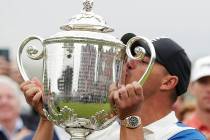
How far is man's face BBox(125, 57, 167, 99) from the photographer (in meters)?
4.22

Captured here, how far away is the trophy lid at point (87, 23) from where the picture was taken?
3688 millimetres

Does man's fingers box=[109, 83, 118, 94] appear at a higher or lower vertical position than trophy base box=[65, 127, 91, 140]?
higher

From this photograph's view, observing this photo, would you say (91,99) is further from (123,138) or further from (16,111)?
(16,111)

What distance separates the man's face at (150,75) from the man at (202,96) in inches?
63.2

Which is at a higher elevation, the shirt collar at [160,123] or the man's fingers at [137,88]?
the man's fingers at [137,88]

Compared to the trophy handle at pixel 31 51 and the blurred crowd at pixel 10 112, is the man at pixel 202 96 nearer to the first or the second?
the blurred crowd at pixel 10 112

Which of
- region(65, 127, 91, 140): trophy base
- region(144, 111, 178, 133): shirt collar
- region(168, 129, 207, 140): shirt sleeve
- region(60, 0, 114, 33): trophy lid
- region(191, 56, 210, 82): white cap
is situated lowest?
region(191, 56, 210, 82): white cap

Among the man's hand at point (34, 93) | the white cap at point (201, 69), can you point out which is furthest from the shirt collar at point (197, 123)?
the man's hand at point (34, 93)

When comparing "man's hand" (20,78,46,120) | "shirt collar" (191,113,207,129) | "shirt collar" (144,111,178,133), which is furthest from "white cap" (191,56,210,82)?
"man's hand" (20,78,46,120)

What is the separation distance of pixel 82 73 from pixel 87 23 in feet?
0.74

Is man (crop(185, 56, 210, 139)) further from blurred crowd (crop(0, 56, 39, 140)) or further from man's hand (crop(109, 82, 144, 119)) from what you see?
man's hand (crop(109, 82, 144, 119))

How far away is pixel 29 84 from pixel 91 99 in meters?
0.46

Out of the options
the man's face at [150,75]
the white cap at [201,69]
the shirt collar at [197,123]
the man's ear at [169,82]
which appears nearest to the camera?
the man's face at [150,75]

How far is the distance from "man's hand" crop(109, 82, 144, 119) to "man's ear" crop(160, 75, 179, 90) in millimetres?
732
